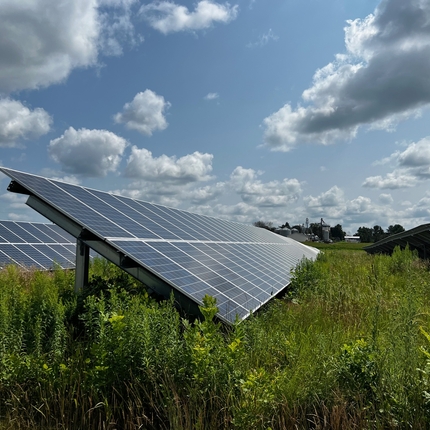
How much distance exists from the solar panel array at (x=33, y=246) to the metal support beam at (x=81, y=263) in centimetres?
713

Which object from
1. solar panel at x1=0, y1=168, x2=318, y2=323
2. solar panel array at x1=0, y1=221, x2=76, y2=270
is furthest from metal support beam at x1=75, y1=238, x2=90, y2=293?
solar panel array at x1=0, y1=221, x2=76, y2=270

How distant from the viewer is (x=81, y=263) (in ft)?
25.7

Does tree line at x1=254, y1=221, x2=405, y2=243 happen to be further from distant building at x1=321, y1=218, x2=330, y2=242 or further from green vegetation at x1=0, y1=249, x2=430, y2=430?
green vegetation at x1=0, y1=249, x2=430, y2=430

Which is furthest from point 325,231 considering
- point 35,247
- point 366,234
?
point 35,247

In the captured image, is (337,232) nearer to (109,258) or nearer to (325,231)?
(325,231)

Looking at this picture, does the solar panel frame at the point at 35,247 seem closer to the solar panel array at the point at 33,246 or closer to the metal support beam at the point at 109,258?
the solar panel array at the point at 33,246

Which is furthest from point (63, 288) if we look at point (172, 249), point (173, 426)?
point (173, 426)

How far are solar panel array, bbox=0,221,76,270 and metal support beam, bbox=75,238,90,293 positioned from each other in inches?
281

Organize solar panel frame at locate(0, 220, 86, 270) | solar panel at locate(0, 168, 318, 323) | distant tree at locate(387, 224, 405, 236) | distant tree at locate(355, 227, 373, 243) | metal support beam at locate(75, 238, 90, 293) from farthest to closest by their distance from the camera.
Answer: distant tree at locate(355, 227, 373, 243)
distant tree at locate(387, 224, 405, 236)
solar panel frame at locate(0, 220, 86, 270)
metal support beam at locate(75, 238, 90, 293)
solar panel at locate(0, 168, 318, 323)

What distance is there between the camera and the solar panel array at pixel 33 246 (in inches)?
629

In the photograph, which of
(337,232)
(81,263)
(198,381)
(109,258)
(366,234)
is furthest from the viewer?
(337,232)

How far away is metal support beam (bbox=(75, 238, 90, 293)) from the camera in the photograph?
25.4ft

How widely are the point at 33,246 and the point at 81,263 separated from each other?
12.3 m

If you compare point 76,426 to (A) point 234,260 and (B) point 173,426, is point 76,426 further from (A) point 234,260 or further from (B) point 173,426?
(A) point 234,260
